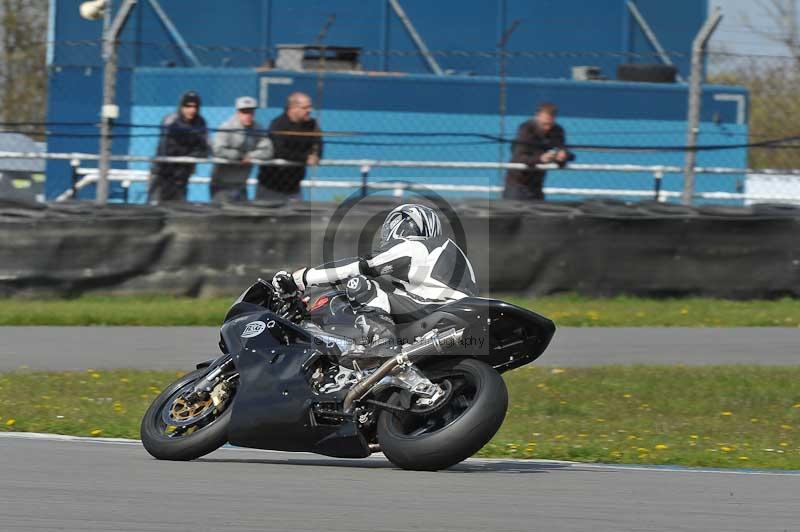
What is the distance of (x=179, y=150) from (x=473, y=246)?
3176mm

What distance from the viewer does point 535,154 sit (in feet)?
45.7

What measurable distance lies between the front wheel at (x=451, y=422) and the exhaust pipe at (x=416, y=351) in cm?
10

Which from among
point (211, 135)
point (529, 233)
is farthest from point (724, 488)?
point (211, 135)

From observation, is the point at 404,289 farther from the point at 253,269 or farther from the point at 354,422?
the point at 253,269

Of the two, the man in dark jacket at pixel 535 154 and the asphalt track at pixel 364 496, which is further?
the man in dark jacket at pixel 535 154

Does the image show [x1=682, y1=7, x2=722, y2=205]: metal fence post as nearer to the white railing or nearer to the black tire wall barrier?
the white railing

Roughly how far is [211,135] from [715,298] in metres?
5.27

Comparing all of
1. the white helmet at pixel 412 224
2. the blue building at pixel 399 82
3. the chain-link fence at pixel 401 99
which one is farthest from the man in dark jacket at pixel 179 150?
the white helmet at pixel 412 224

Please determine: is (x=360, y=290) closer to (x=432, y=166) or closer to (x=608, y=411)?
(x=608, y=411)

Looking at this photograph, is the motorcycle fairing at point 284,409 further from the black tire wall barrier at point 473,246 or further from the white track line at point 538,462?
the black tire wall barrier at point 473,246

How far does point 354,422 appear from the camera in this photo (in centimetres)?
616

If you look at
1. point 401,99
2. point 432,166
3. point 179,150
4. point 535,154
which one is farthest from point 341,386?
point 401,99

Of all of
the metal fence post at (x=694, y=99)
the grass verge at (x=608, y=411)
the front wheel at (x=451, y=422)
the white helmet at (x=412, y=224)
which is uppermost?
the metal fence post at (x=694, y=99)

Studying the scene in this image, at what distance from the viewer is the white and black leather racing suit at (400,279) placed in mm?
6289
